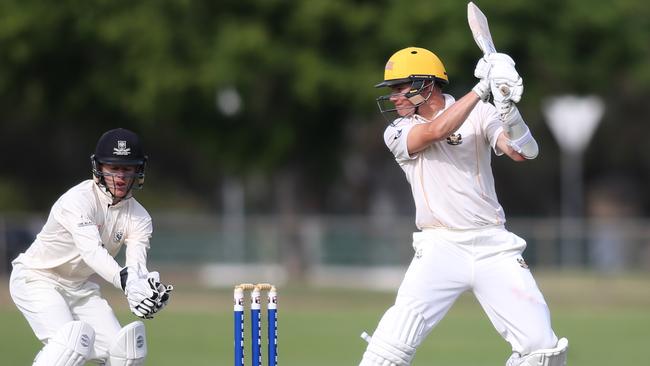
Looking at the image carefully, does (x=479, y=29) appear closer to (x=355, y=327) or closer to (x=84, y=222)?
(x=84, y=222)

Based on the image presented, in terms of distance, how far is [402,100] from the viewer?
23.9 feet

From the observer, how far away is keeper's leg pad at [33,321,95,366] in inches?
265

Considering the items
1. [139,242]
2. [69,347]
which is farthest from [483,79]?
[69,347]

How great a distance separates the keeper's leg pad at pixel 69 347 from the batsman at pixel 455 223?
1.46 m

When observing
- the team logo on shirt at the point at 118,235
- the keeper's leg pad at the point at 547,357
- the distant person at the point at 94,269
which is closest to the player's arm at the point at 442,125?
the keeper's leg pad at the point at 547,357

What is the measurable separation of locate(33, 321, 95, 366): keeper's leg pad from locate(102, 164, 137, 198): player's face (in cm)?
78

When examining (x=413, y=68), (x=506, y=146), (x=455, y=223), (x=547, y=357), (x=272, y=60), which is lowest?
(x=547, y=357)

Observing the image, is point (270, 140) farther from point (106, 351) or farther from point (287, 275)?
point (106, 351)

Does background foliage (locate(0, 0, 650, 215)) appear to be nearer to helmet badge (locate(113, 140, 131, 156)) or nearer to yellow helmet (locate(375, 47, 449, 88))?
yellow helmet (locate(375, 47, 449, 88))

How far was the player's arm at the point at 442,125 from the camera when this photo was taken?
6766 millimetres

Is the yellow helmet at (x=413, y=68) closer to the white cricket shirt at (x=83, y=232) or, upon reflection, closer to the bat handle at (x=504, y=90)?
the bat handle at (x=504, y=90)

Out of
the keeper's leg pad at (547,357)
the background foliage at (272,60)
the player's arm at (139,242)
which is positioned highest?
the background foliage at (272,60)

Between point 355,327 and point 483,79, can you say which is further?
point 355,327

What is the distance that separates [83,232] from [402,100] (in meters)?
1.88
